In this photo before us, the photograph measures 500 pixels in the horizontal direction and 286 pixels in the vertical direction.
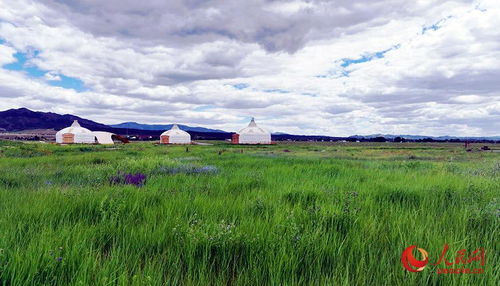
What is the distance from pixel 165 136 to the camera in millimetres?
99312

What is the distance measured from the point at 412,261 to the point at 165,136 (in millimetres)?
102393

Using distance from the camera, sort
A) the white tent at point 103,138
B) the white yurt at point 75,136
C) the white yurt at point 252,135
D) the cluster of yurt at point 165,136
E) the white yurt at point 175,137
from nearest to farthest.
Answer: the white yurt at point 75,136, the cluster of yurt at point 165,136, the white tent at point 103,138, the white yurt at point 175,137, the white yurt at point 252,135

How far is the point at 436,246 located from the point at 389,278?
1068mm

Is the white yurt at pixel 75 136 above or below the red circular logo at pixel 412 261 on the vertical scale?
above

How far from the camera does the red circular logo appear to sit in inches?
107

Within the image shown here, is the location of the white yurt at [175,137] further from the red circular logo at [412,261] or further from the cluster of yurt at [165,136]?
the red circular logo at [412,261]

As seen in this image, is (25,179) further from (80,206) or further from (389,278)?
(389,278)

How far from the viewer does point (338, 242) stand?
128 inches

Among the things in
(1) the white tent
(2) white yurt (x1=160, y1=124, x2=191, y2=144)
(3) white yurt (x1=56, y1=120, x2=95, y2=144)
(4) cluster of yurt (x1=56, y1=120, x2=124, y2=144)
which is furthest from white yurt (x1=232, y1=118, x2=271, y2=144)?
(3) white yurt (x1=56, y1=120, x2=95, y2=144)

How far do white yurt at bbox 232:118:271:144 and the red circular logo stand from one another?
9733 centimetres

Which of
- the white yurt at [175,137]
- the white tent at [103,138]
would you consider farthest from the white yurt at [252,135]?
the white tent at [103,138]

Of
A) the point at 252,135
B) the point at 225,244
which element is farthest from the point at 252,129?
the point at 225,244

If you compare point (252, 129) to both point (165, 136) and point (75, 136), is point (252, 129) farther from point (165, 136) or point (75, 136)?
point (75, 136)

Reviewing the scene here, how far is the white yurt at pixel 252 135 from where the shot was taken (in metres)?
101
